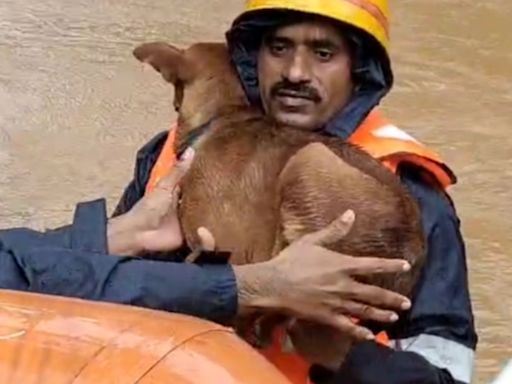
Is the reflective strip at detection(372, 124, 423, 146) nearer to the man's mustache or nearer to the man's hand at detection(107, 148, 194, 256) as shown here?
the man's mustache

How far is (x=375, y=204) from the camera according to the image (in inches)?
133

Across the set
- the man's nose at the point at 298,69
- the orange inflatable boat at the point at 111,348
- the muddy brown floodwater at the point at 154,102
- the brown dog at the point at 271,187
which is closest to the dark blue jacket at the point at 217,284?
the brown dog at the point at 271,187

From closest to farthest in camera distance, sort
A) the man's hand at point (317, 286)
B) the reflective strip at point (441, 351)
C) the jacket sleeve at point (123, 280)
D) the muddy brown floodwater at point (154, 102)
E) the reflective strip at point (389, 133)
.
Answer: the jacket sleeve at point (123, 280) → the man's hand at point (317, 286) → the reflective strip at point (441, 351) → the reflective strip at point (389, 133) → the muddy brown floodwater at point (154, 102)

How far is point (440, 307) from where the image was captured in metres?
3.40

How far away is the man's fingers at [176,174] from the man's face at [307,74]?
0.81 feet

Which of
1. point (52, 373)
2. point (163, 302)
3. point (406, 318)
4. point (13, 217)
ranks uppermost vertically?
point (52, 373)

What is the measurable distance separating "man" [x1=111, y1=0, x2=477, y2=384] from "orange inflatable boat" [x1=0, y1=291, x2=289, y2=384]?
3.37ft

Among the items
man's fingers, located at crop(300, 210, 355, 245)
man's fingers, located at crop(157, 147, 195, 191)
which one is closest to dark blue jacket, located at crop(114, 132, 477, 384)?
man's fingers, located at crop(300, 210, 355, 245)

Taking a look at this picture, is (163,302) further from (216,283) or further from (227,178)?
(227,178)

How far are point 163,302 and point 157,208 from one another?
0.52 m

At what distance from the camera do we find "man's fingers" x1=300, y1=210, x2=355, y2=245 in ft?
10.1

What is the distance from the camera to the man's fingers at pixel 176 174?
3406mm

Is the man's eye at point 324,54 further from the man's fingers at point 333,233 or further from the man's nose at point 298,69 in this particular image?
the man's fingers at point 333,233

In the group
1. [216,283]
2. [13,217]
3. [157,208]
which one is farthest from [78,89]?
[216,283]
